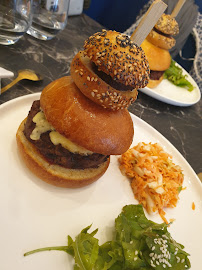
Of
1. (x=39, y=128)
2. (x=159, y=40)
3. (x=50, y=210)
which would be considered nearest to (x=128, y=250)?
(x=50, y=210)

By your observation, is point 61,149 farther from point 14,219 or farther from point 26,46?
point 26,46

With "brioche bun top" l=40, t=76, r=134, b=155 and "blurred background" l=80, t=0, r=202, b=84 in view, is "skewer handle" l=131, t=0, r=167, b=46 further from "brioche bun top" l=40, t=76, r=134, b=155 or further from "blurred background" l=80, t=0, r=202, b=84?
"blurred background" l=80, t=0, r=202, b=84

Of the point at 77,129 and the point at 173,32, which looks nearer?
the point at 77,129

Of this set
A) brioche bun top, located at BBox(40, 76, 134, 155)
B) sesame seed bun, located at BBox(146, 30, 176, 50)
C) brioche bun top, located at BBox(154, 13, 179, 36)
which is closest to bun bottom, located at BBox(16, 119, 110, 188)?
brioche bun top, located at BBox(40, 76, 134, 155)

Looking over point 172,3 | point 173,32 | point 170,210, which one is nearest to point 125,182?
point 170,210

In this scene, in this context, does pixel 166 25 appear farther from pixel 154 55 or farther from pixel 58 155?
pixel 58 155
